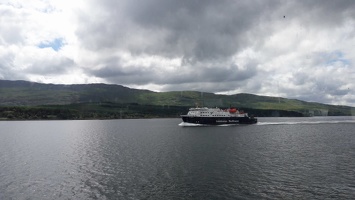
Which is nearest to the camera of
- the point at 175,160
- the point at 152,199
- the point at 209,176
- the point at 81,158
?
the point at 152,199

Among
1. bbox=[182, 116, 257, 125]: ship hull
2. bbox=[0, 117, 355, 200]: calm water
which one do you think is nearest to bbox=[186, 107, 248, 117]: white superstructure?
bbox=[182, 116, 257, 125]: ship hull

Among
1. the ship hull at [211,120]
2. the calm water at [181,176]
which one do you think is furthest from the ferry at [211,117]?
the calm water at [181,176]

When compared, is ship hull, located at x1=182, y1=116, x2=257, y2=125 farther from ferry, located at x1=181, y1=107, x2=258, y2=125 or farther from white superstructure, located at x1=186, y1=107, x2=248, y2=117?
white superstructure, located at x1=186, y1=107, x2=248, y2=117

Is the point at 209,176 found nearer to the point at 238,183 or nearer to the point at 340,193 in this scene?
the point at 238,183

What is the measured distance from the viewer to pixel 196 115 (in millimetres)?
166125

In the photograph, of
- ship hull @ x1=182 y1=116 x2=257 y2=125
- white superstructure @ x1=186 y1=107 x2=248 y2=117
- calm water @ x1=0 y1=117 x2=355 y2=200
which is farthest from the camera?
white superstructure @ x1=186 y1=107 x2=248 y2=117

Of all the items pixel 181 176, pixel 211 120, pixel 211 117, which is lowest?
pixel 181 176

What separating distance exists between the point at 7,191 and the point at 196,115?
135m

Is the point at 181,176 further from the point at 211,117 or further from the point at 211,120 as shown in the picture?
the point at 211,120

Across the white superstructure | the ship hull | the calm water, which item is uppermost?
the white superstructure

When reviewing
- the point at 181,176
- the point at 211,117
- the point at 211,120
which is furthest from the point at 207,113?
the point at 181,176

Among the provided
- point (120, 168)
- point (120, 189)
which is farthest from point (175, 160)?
point (120, 189)

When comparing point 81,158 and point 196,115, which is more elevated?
point 196,115

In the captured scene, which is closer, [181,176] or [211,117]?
[181,176]
